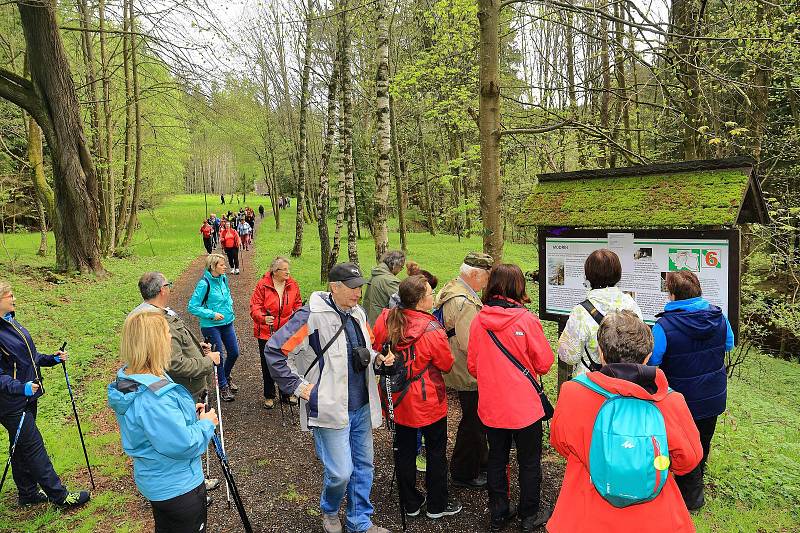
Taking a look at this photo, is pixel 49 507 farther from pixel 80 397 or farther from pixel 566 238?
pixel 566 238

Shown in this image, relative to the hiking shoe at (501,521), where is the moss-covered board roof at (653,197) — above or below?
above

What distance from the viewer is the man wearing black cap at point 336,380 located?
3662 millimetres

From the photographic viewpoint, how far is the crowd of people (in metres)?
2.51

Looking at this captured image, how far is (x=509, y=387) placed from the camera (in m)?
3.79

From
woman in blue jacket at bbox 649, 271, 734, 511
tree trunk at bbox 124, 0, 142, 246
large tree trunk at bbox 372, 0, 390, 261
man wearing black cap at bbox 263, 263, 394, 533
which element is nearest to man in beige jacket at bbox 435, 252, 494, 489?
man wearing black cap at bbox 263, 263, 394, 533

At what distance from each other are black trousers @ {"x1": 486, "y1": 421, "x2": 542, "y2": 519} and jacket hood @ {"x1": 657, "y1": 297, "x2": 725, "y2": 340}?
1.37 metres

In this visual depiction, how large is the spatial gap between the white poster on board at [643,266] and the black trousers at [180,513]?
401 centimetres

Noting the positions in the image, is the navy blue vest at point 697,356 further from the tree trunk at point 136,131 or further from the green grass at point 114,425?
the tree trunk at point 136,131

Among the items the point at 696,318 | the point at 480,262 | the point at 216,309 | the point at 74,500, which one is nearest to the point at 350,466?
the point at 480,262

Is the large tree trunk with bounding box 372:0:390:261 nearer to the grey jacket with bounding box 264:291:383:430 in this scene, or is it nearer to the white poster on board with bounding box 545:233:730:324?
the white poster on board with bounding box 545:233:730:324

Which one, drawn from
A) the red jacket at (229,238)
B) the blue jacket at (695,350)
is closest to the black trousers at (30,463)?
the blue jacket at (695,350)

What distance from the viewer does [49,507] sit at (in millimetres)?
4473

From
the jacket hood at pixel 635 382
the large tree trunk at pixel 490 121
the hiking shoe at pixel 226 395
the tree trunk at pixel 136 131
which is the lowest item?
the hiking shoe at pixel 226 395

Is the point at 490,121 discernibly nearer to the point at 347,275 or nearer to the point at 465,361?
the point at 465,361
